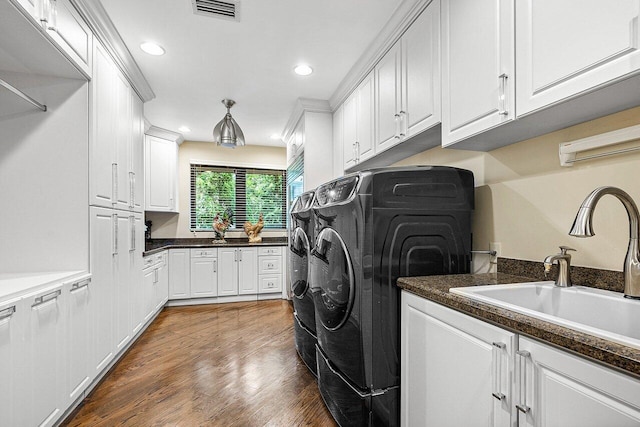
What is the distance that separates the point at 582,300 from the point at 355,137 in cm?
213

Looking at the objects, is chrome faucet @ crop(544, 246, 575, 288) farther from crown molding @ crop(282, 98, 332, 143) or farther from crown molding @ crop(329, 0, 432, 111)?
crown molding @ crop(282, 98, 332, 143)

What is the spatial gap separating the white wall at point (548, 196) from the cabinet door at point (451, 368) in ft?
2.19

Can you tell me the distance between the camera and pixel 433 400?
4.11ft

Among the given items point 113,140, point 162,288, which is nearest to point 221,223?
point 162,288

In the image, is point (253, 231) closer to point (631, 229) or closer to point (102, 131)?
point (102, 131)

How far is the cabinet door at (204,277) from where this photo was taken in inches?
182

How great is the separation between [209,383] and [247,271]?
2560 millimetres

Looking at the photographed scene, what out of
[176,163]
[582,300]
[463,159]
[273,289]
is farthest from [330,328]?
[176,163]

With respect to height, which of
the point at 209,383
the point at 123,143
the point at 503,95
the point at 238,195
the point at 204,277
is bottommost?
the point at 209,383

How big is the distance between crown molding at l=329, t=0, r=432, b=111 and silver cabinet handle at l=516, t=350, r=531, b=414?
183 centimetres

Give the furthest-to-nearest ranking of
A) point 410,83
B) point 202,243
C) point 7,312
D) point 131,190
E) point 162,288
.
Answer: point 202,243 < point 162,288 < point 131,190 < point 410,83 < point 7,312

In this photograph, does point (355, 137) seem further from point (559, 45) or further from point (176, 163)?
point (176, 163)

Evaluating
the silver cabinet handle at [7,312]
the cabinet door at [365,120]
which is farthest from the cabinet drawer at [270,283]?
the silver cabinet handle at [7,312]

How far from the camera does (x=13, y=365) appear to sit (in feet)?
4.58
